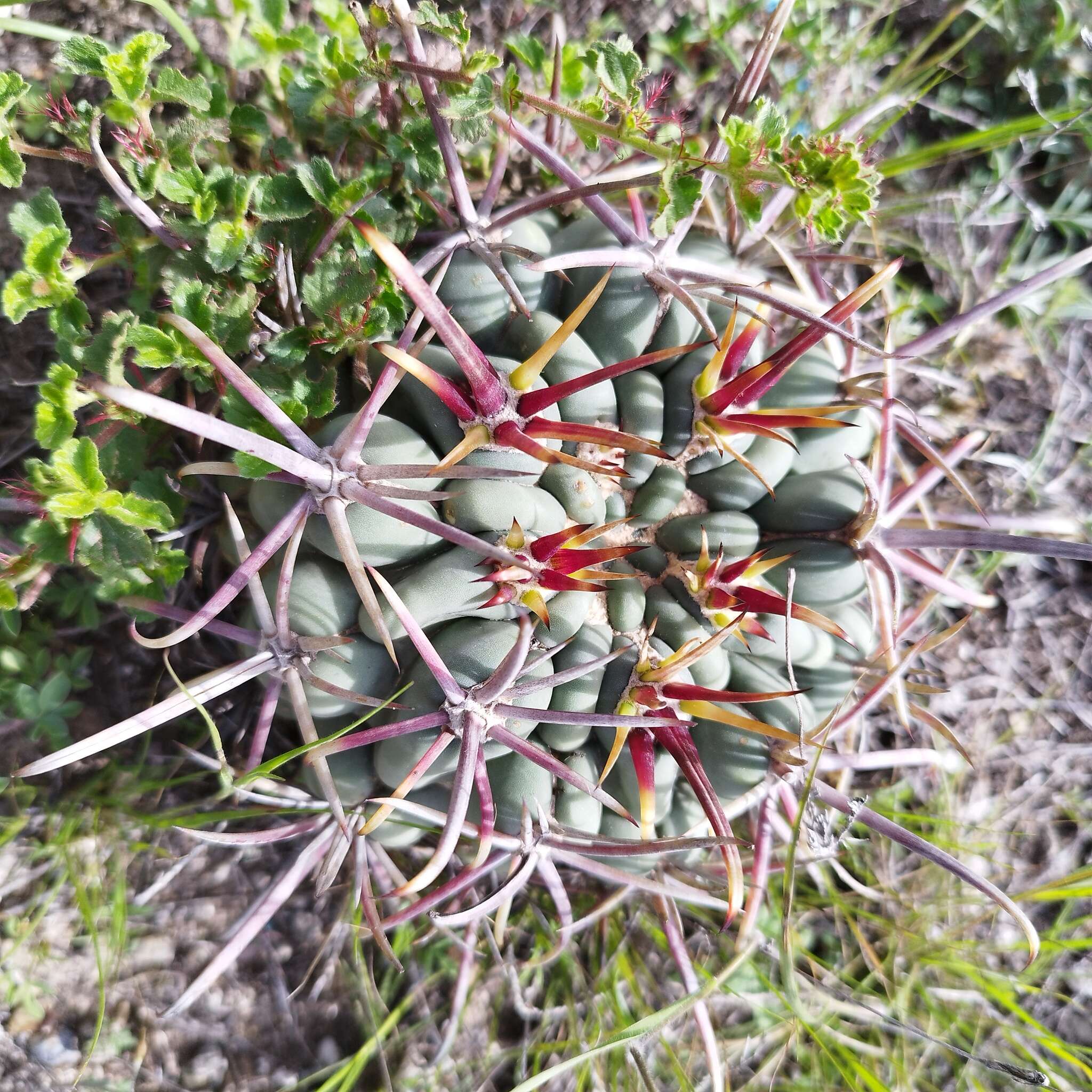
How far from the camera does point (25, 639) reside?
2.02 metres

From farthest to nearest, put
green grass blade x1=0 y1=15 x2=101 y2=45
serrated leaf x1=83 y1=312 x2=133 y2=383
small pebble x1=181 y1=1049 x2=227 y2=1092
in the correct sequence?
small pebble x1=181 y1=1049 x2=227 y2=1092
green grass blade x1=0 y1=15 x2=101 y2=45
serrated leaf x1=83 y1=312 x2=133 y2=383

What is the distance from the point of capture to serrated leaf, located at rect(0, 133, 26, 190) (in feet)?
4.89

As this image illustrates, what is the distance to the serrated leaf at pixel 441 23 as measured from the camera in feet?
4.66

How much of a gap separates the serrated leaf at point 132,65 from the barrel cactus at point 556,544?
19 centimetres

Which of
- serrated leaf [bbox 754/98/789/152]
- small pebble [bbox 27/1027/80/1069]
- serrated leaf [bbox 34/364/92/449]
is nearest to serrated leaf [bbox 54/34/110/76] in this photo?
serrated leaf [bbox 34/364/92/449]

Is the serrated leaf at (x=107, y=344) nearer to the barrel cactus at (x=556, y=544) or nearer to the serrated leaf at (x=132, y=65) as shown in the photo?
the barrel cactus at (x=556, y=544)

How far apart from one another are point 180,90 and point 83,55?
167mm

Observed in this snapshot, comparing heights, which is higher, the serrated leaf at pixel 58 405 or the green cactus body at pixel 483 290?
the green cactus body at pixel 483 290

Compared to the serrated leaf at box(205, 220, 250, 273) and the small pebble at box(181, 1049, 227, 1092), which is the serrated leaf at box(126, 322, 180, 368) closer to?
the serrated leaf at box(205, 220, 250, 273)

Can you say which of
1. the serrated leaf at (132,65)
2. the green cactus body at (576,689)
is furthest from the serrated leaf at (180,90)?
the green cactus body at (576,689)

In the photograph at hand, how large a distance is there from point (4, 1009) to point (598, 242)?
7.48 ft

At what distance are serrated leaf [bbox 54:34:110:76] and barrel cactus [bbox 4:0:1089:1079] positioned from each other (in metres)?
0.25

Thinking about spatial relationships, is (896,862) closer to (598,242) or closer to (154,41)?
(598,242)

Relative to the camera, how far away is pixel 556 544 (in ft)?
4.29
